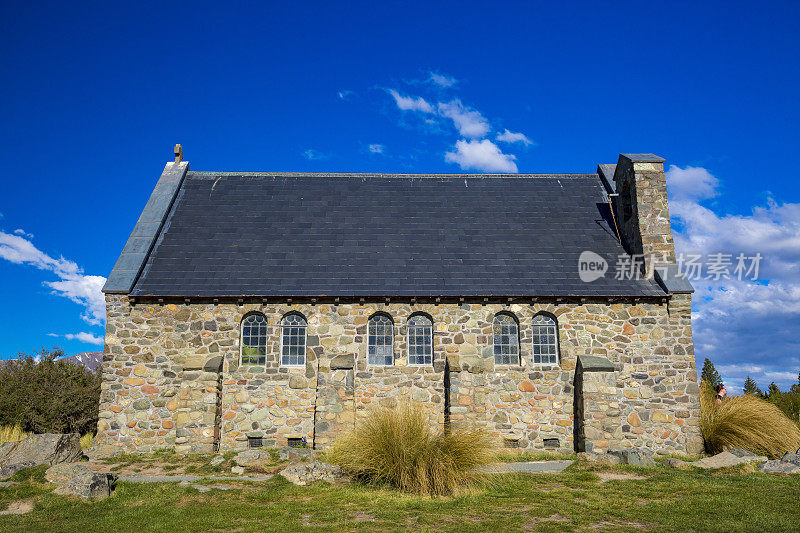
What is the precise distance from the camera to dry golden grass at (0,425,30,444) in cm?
1619

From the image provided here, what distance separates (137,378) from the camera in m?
16.0

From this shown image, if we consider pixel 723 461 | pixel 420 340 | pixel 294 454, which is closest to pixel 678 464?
pixel 723 461

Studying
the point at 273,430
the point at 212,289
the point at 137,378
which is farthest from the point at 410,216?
Answer: the point at 137,378

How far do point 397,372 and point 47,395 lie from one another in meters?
11.6

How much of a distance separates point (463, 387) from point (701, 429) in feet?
23.5

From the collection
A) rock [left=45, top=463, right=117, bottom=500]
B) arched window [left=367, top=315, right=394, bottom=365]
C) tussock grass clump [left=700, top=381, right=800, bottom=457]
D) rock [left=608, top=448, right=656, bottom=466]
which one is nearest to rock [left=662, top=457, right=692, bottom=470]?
rock [left=608, top=448, right=656, bottom=466]

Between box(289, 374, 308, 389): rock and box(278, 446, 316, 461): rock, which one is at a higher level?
box(289, 374, 308, 389): rock

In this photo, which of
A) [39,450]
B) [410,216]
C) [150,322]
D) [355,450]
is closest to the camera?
[355,450]

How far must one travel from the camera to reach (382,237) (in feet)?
61.5

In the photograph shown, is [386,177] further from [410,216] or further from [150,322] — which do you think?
[150,322]

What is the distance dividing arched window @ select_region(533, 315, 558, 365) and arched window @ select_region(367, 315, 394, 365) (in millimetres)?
4296

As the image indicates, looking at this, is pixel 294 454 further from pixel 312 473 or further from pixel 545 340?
pixel 545 340

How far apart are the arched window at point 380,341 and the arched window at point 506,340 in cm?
312

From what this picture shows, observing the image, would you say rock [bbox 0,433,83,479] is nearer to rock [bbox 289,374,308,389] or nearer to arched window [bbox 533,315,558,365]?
rock [bbox 289,374,308,389]
